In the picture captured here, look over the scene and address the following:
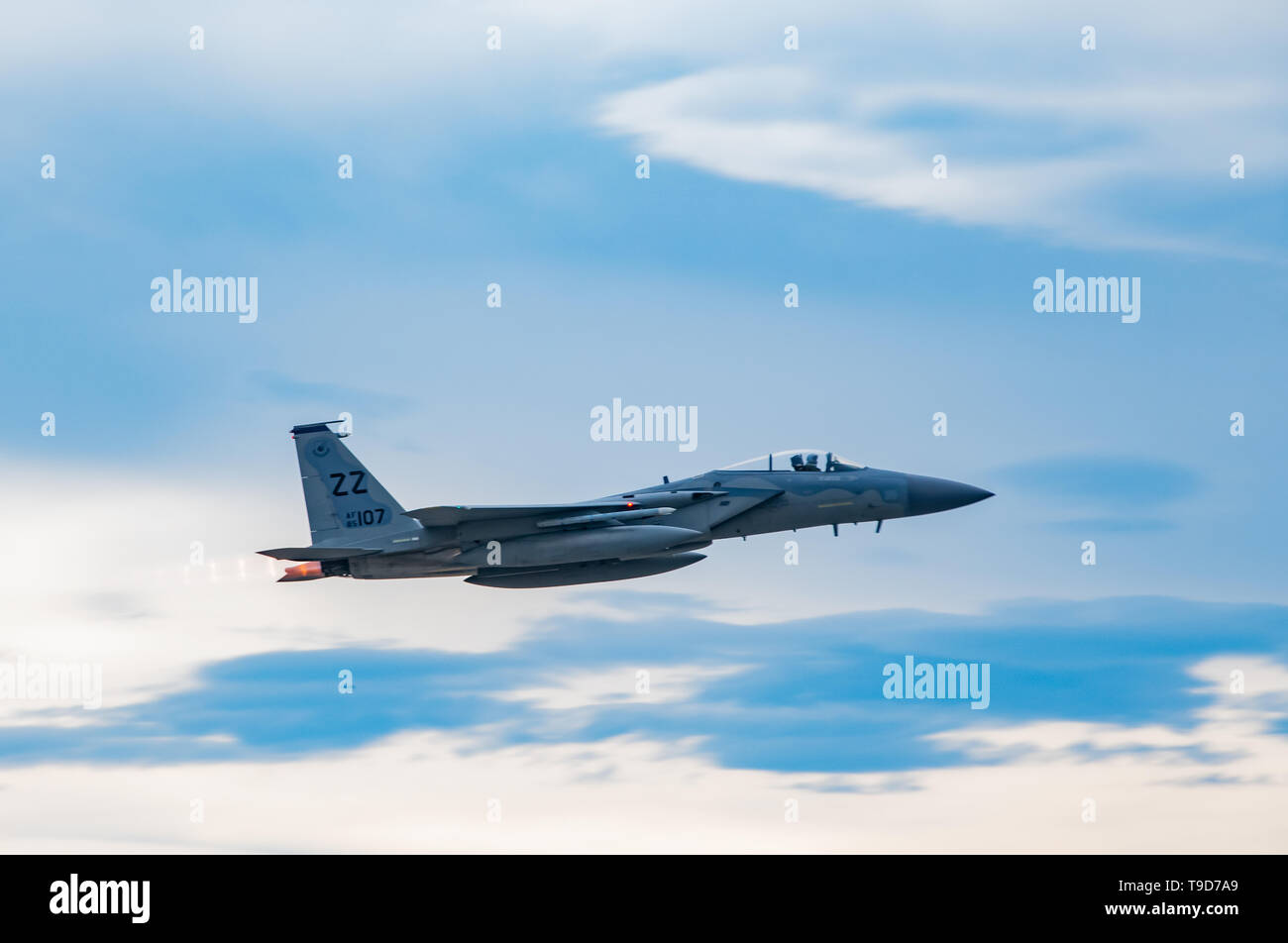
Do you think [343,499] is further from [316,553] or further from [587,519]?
[587,519]

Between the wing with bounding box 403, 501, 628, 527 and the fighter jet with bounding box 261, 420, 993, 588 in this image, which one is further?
the fighter jet with bounding box 261, 420, 993, 588

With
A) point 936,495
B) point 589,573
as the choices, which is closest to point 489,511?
point 589,573

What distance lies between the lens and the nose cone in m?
47.3

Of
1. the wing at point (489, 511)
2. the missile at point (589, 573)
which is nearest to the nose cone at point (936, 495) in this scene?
the missile at point (589, 573)

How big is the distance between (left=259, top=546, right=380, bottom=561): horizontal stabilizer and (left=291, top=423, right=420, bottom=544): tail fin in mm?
613

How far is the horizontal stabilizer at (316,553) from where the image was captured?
45.1 m

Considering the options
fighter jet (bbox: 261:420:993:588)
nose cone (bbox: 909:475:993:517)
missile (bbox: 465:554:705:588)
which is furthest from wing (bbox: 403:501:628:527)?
nose cone (bbox: 909:475:993:517)

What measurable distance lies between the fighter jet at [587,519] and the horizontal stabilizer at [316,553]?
0.14 ft

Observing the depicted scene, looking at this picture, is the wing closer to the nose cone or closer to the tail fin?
the tail fin

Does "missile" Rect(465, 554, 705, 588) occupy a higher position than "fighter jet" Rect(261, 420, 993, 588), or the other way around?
"fighter jet" Rect(261, 420, 993, 588)

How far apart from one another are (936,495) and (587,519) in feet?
32.5

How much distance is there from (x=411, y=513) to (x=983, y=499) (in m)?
16.1

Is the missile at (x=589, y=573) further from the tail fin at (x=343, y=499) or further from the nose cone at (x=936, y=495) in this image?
the nose cone at (x=936, y=495)

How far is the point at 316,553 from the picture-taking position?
45.4 metres
